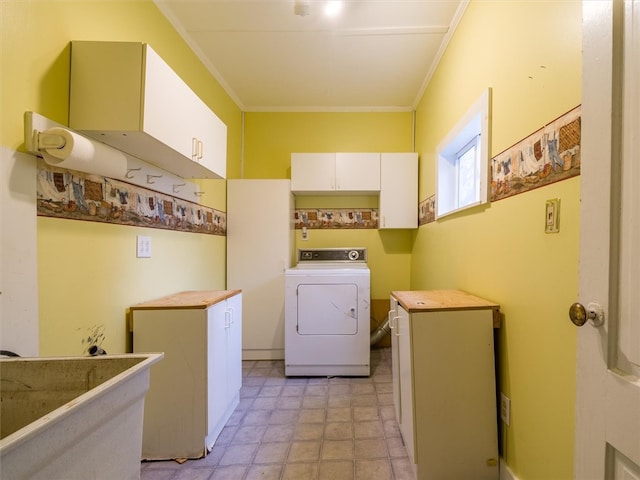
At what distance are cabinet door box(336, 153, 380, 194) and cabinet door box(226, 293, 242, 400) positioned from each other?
1.59 meters

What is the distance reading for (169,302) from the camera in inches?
61.0

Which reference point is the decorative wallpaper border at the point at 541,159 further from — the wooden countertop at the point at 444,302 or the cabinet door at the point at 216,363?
the cabinet door at the point at 216,363

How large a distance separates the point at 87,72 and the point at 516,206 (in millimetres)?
1913

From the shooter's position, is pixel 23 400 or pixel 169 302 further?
pixel 169 302

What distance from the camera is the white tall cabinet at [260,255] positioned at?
272 cm

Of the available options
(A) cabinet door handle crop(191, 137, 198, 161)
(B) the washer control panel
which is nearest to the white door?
(A) cabinet door handle crop(191, 137, 198, 161)

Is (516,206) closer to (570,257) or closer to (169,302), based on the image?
(570,257)

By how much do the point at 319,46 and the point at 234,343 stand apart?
2.31 meters

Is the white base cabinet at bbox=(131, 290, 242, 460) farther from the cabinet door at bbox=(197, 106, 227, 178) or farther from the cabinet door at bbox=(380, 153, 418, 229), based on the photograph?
the cabinet door at bbox=(380, 153, 418, 229)

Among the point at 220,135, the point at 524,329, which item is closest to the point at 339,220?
the point at 220,135

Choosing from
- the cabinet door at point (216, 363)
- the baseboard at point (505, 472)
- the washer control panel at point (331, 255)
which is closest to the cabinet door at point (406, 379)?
the baseboard at point (505, 472)

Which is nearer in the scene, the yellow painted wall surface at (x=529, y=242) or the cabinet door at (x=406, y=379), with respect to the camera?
the yellow painted wall surface at (x=529, y=242)

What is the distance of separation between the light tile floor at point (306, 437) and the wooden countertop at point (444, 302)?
2.85 feet

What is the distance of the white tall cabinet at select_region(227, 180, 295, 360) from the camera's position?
272 cm
